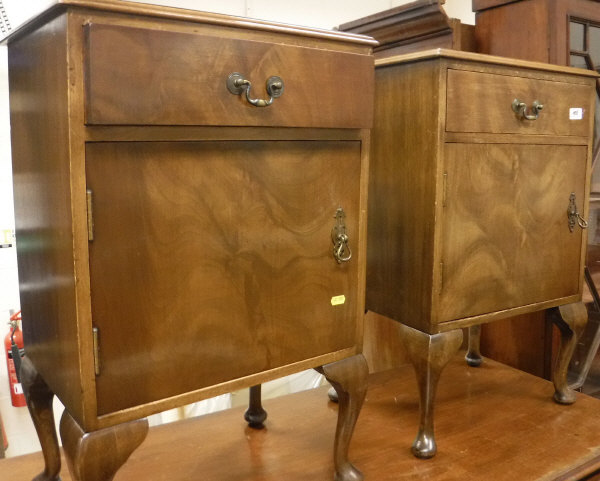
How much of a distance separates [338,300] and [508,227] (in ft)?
1.59

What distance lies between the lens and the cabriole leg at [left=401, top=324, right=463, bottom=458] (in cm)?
125

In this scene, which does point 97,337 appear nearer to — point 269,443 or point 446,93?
point 269,443

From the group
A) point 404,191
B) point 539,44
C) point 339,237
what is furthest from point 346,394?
point 539,44

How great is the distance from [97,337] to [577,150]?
1175 mm

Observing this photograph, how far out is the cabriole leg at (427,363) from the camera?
1245 millimetres

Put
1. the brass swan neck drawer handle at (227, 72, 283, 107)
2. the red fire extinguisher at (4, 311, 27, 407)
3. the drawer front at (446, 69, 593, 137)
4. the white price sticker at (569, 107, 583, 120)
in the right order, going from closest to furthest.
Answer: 1. the brass swan neck drawer handle at (227, 72, 283, 107)
2. the drawer front at (446, 69, 593, 137)
3. the white price sticker at (569, 107, 583, 120)
4. the red fire extinguisher at (4, 311, 27, 407)

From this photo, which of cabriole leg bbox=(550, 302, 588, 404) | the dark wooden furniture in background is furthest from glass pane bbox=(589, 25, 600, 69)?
cabriole leg bbox=(550, 302, 588, 404)

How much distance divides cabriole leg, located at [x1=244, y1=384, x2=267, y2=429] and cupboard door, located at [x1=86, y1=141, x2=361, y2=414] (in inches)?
16.0

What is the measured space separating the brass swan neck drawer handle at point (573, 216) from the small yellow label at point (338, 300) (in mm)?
703

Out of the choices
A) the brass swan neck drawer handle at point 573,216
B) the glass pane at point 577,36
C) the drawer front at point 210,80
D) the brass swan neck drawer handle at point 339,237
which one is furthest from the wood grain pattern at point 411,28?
the brass swan neck drawer handle at point 339,237

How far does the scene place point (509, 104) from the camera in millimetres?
1266

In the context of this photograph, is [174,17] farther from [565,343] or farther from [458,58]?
[565,343]

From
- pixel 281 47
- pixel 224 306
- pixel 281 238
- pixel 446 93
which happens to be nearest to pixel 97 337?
pixel 224 306

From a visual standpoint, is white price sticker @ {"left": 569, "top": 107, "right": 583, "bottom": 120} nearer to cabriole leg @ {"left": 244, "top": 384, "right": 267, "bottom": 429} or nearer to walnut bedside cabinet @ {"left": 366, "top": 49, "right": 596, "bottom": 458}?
walnut bedside cabinet @ {"left": 366, "top": 49, "right": 596, "bottom": 458}
